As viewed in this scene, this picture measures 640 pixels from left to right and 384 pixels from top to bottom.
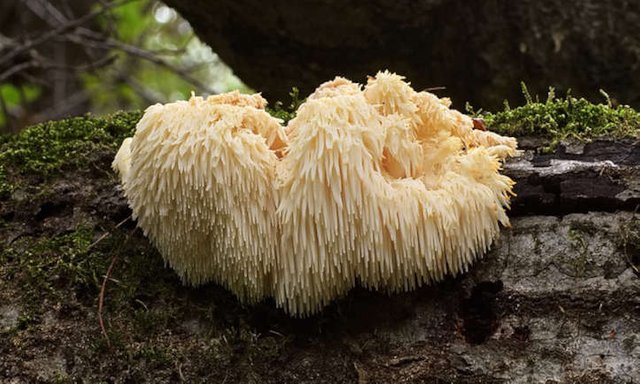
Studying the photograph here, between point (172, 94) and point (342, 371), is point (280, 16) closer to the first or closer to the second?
point (342, 371)

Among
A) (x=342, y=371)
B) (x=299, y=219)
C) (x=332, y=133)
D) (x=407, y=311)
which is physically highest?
(x=332, y=133)

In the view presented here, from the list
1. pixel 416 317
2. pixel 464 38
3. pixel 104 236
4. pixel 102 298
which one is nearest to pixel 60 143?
pixel 104 236

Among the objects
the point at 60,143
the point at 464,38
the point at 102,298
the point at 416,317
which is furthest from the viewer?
the point at 464,38

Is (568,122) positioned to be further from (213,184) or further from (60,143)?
(60,143)

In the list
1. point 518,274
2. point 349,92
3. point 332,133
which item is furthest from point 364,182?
point 518,274

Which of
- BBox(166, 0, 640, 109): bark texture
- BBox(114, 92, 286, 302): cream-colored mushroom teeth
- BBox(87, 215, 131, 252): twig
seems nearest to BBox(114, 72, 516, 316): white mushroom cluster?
BBox(114, 92, 286, 302): cream-colored mushroom teeth

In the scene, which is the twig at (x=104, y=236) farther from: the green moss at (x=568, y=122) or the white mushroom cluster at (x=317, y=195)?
the green moss at (x=568, y=122)

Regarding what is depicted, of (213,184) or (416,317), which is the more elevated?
(213,184)
